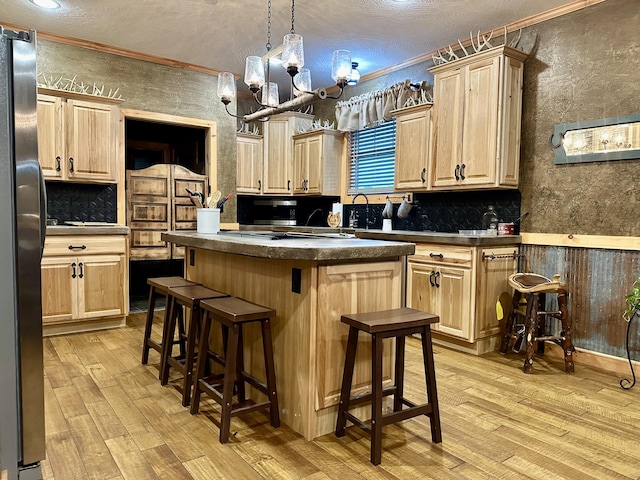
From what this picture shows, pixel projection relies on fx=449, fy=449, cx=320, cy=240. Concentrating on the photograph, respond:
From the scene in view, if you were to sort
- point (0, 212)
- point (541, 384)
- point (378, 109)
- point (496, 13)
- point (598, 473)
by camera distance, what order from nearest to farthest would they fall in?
point (0, 212)
point (598, 473)
point (541, 384)
point (496, 13)
point (378, 109)

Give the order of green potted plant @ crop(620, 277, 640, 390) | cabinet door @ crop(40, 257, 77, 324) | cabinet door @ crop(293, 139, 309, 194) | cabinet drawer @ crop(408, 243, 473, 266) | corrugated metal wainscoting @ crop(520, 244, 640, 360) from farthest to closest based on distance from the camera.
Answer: cabinet door @ crop(293, 139, 309, 194) → cabinet door @ crop(40, 257, 77, 324) → cabinet drawer @ crop(408, 243, 473, 266) → corrugated metal wainscoting @ crop(520, 244, 640, 360) → green potted plant @ crop(620, 277, 640, 390)

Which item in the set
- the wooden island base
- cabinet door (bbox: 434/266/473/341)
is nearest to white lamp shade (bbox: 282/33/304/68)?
the wooden island base

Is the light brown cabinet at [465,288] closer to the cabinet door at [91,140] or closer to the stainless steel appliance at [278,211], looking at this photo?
the stainless steel appliance at [278,211]

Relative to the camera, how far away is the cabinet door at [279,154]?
248 inches

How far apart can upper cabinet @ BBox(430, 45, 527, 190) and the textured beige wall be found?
2666 millimetres

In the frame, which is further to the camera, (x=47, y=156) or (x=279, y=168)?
(x=279, y=168)

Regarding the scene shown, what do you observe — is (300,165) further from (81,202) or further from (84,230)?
(84,230)

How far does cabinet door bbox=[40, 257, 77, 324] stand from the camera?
3.82 metres

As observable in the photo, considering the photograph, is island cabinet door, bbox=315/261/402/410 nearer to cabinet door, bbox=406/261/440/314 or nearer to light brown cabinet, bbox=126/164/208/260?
Answer: cabinet door, bbox=406/261/440/314

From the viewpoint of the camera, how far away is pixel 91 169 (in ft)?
14.3

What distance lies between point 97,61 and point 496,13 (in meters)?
3.88

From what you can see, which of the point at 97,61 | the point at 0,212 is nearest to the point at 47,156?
the point at 97,61

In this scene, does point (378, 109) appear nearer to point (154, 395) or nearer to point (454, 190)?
point (454, 190)

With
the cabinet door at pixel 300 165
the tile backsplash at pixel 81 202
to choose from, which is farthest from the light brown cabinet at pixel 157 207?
the cabinet door at pixel 300 165
